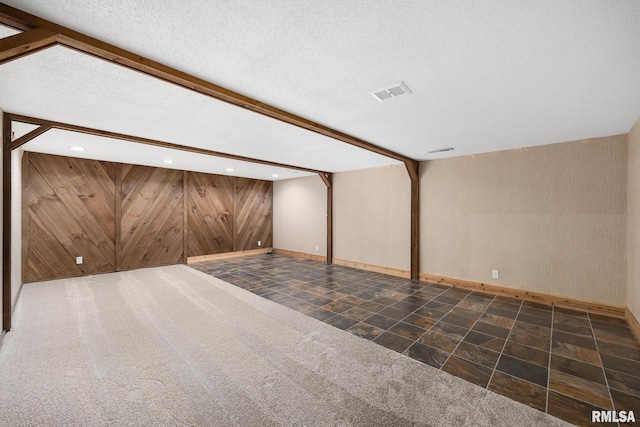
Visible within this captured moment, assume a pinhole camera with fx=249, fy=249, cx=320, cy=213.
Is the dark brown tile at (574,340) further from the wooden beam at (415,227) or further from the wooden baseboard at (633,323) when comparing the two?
the wooden beam at (415,227)

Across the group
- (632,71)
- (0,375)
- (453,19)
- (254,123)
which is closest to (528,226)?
(632,71)

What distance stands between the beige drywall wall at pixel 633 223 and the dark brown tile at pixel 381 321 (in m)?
2.57

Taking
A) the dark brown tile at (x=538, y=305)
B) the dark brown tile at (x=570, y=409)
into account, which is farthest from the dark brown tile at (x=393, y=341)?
the dark brown tile at (x=538, y=305)

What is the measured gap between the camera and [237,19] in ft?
4.37

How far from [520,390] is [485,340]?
77 cm

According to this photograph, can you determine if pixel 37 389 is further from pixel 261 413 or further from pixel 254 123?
pixel 254 123

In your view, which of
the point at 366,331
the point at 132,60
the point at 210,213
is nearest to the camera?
the point at 132,60

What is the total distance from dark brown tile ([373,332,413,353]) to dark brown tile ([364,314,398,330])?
0.58ft

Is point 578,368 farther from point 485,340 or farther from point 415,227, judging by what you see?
point 415,227

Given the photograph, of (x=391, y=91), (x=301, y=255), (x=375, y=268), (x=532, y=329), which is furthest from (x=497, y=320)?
(x=301, y=255)

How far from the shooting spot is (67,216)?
16.1 ft

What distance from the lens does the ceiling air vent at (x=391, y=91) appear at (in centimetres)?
200

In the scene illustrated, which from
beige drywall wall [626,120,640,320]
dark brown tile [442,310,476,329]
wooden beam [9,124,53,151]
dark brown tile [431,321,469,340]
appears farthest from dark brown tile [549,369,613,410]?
wooden beam [9,124,53,151]

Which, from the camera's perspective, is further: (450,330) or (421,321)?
(421,321)
